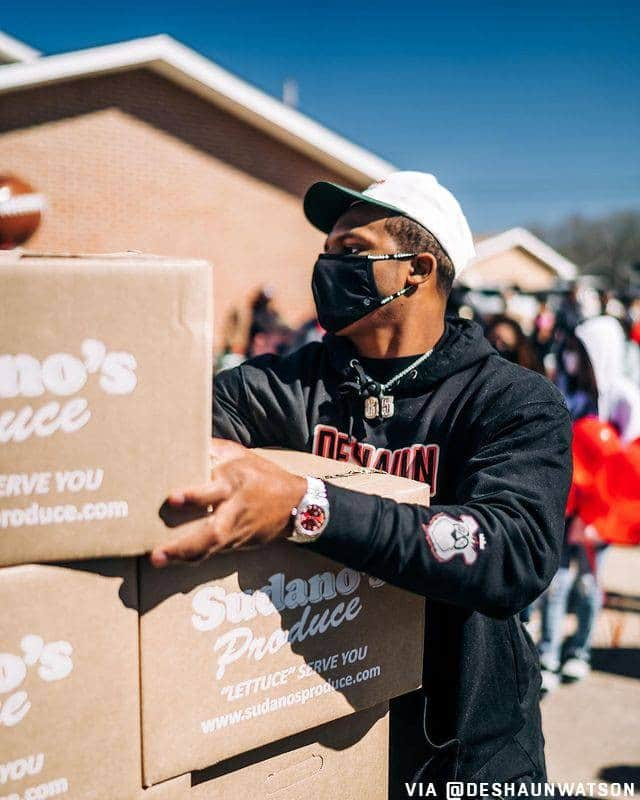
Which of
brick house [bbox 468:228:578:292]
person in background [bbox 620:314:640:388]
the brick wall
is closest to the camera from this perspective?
person in background [bbox 620:314:640:388]

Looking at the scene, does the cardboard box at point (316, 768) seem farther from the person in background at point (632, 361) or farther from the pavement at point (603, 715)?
the person in background at point (632, 361)

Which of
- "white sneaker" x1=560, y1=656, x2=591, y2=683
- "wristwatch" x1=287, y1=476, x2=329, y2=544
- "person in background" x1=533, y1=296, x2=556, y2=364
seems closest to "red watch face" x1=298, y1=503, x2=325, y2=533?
"wristwatch" x1=287, y1=476, x2=329, y2=544

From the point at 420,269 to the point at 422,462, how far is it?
511mm

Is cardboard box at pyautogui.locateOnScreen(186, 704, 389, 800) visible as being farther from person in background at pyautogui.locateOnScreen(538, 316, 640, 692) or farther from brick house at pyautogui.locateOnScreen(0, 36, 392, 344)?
brick house at pyautogui.locateOnScreen(0, 36, 392, 344)

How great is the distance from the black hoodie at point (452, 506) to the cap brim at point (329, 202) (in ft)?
1.19

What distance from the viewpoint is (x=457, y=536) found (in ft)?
4.33

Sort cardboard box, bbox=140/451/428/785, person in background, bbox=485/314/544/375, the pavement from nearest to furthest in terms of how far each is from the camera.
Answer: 1. cardboard box, bbox=140/451/428/785
2. the pavement
3. person in background, bbox=485/314/544/375

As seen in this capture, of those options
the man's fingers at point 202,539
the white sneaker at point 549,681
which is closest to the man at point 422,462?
the man's fingers at point 202,539

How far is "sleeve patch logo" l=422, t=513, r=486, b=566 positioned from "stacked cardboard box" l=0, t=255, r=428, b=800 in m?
0.26

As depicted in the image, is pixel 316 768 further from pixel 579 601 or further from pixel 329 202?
pixel 579 601

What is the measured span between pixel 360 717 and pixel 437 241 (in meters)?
1.14

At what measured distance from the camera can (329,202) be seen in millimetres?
1982

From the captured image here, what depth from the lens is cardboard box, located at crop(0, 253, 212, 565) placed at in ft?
3.42

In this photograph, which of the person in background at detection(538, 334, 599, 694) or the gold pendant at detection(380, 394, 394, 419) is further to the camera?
the person in background at detection(538, 334, 599, 694)
